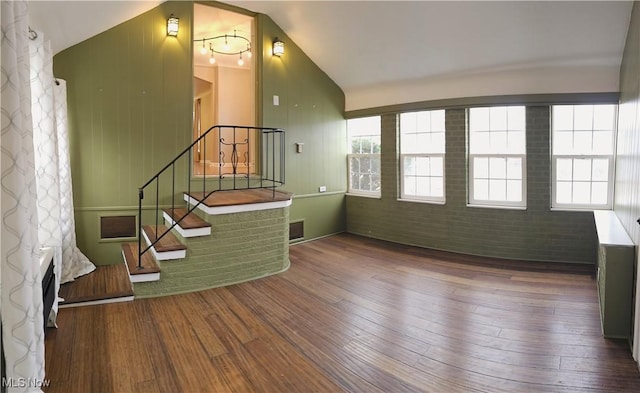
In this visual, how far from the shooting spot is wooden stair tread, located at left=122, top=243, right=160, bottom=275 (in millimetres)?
3744

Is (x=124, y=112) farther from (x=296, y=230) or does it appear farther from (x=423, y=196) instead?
(x=423, y=196)

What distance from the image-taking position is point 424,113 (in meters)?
5.82

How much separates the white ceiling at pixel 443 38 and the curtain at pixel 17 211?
5.04ft

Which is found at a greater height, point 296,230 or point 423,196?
point 423,196

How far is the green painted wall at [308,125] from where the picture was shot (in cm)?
570

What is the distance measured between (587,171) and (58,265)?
19.1ft

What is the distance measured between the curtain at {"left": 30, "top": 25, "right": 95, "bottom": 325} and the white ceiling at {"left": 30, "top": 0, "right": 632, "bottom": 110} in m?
0.37

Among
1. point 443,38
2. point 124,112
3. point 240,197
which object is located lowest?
point 240,197

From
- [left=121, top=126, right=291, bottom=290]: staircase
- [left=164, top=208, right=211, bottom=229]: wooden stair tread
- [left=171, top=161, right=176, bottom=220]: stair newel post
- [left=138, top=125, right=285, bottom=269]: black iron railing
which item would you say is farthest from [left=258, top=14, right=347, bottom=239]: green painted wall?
[left=164, top=208, right=211, bottom=229]: wooden stair tread

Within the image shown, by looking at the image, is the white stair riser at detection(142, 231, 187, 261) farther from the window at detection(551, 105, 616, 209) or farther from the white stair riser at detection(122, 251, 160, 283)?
the window at detection(551, 105, 616, 209)

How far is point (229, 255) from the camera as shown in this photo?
4.18 m

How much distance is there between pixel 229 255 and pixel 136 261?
36.8 inches

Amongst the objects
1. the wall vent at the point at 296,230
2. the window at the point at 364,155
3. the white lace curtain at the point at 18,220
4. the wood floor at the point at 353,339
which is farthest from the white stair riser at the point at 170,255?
the window at the point at 364,155

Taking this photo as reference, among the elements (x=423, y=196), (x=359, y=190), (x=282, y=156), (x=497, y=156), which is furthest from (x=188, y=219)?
(x=497, y=156)
